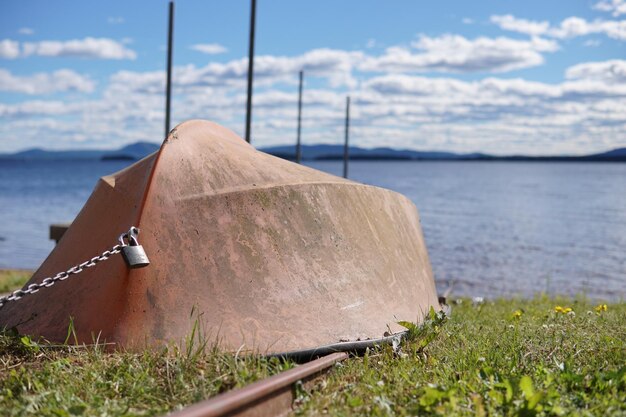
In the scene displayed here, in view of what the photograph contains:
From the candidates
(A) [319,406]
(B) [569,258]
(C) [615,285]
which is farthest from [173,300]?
(B) [569,258]

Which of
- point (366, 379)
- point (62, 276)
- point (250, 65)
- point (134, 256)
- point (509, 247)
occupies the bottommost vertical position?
point (509, 247)

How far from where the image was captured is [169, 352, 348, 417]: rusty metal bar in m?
3.15

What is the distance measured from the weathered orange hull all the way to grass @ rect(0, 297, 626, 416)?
23 cm

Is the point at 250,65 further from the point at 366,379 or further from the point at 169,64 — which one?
the point at 366,379

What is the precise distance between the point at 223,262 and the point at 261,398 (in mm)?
1306

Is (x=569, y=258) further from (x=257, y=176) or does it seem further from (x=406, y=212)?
(x=257, y=176)

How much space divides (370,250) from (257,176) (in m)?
0.99

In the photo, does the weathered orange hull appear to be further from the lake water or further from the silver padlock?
the lake water

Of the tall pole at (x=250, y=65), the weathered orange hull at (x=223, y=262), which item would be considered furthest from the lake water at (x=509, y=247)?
the weathered orange hull at (x=223, y=262)

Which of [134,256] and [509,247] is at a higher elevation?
[134,256]

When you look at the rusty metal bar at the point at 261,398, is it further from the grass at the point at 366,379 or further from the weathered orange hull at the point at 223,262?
the weathered orange hull at the point at 223,262

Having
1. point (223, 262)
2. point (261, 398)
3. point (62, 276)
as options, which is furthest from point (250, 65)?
point (261, 398)

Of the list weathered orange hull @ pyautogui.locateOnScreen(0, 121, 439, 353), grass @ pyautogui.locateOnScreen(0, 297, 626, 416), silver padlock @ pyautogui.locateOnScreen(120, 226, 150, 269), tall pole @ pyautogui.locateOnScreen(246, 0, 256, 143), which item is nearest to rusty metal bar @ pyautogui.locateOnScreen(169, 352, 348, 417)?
grass @ pyautogui.locateOnScreen(0, 297, 626, 416)

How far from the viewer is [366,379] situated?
4059mm
